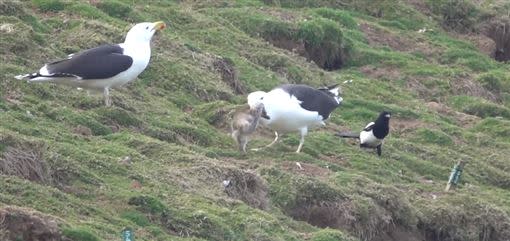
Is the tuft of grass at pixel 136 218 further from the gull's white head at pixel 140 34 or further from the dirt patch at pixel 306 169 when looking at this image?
the gull's white head at pixel 140 34

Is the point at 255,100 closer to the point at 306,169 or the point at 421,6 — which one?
the point at 306,169

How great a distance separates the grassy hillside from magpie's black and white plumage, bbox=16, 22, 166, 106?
0.30 meters

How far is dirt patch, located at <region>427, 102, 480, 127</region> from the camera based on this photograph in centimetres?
2216

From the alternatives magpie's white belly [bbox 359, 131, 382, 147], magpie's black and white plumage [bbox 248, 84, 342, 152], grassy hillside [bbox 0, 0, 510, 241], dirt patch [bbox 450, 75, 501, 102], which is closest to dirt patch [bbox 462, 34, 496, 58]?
grassy hillside [bbox 0, 0, 510, 241]

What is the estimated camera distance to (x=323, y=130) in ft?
63.6

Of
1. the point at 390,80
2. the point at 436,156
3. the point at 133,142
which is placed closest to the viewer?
the point at 133,142

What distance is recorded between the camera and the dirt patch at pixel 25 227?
1038 cm

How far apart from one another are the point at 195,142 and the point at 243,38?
628 centimetres

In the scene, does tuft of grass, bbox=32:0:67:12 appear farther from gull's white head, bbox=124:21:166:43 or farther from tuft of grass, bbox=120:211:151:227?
tuft of grass, bbox=120:211:151:227

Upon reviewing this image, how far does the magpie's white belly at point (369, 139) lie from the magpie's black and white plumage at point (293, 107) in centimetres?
87

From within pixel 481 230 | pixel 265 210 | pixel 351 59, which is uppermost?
pixel 265 210

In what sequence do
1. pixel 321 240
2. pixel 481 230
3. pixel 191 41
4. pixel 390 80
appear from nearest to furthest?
1. pixel 321 240
2. pixel 481 230
3. pixel 191 41
4. pixel 390 80

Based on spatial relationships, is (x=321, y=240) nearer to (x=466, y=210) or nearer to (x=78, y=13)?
(x=466, y=210)

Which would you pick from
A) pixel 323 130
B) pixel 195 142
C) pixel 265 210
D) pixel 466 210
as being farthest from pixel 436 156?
pixel 265 210
